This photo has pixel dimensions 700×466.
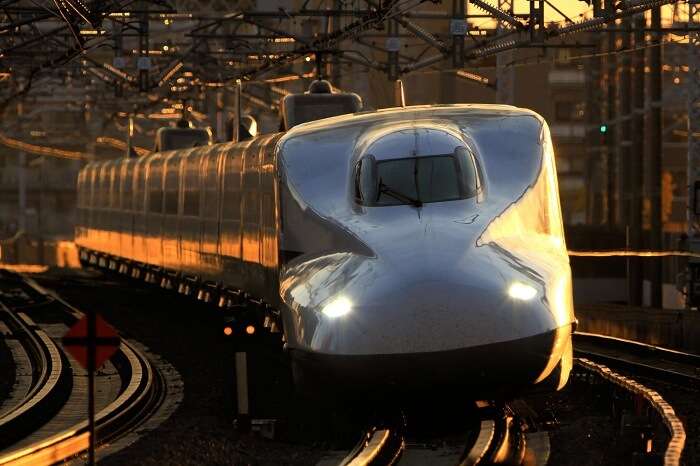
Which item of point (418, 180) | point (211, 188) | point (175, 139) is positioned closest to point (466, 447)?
point (418, 180)

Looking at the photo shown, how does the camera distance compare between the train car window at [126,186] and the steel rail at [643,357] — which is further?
the train car window at [126,186]

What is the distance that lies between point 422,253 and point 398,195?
4.41 ft

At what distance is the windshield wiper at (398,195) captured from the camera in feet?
47.8

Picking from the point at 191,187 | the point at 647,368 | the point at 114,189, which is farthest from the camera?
the point at 114,189

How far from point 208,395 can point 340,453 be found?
4992 millimetres

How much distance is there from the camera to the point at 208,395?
19344mm

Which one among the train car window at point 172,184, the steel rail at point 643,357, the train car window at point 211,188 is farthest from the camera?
the train car window at point 172,184

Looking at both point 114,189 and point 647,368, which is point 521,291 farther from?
point 114,189

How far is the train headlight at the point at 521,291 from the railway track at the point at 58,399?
392 centimetres

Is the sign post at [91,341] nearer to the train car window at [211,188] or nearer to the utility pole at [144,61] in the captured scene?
the train car window at [211,188]

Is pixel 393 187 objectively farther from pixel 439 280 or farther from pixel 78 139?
pixel 78 139

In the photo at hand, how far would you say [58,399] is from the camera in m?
18.8

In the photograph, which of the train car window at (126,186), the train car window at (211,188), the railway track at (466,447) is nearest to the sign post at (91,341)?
the railway track at (466,447)

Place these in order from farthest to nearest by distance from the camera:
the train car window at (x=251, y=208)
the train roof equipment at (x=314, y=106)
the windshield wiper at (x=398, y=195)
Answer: the train roof equipment at (x=314, y=106) → the train car window at (x=251, y=208) → the windshield wiper at (x=398, y=195)
